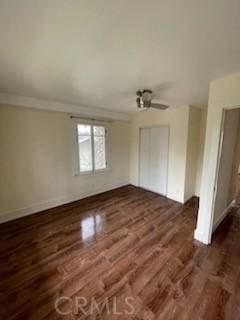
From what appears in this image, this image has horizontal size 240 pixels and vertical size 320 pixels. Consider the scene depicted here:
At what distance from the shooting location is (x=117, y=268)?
1.85 metres

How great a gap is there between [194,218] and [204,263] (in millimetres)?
1116

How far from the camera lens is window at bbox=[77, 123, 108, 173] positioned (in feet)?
12.2

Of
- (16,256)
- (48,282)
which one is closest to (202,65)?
(48,282)

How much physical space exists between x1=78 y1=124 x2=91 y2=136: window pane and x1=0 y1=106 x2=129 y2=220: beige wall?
0.25m

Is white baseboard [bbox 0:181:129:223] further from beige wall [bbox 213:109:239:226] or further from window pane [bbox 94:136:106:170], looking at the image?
beige wall [bbox 213:109:239:226]

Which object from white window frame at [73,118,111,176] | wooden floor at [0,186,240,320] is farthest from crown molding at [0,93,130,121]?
wooden floor at [0,186,240,320]

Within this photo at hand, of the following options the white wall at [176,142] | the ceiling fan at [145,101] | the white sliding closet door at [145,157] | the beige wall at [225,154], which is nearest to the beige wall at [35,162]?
the white sliding closet door at [145,157]

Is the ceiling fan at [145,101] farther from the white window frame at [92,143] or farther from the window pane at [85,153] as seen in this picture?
the window pane at [85,153]

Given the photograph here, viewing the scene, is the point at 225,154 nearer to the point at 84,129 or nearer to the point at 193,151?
the point at 193,151

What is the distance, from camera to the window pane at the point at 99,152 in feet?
13.1

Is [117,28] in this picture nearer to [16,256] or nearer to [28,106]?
[28,106]

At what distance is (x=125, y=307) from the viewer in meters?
1.42

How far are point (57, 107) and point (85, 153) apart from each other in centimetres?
122

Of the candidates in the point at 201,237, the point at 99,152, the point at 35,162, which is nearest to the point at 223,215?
the point at 201,237
